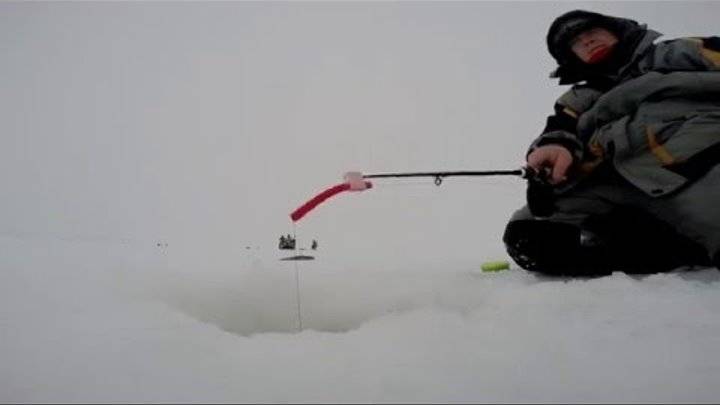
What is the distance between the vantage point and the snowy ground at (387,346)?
86 centimetres

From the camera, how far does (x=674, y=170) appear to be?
6.54 feet

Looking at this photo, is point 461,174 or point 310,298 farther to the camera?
point 461,174

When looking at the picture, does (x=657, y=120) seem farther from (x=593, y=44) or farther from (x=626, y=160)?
(x=593, y=44)

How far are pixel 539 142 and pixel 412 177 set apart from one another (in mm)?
655

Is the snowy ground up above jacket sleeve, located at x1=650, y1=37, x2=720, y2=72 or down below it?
below

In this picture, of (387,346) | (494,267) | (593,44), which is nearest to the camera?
(387,346)

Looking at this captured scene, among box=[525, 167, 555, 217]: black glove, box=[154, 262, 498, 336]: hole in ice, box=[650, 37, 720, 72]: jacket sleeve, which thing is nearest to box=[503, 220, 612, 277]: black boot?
box=[525, 167, 555, 217]: black glove

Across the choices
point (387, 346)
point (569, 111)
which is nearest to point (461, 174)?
point (569, 111)

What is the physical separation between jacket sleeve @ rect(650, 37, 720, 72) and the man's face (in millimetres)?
257

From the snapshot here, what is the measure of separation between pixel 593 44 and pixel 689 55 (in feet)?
1.52

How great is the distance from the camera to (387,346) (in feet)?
3.61

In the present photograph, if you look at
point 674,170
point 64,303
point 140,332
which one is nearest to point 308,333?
point 140,332

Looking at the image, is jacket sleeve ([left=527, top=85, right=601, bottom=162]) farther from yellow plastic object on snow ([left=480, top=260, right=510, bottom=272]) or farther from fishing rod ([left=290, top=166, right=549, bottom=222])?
yellow plastic object on snow ([left=480, top=260, right=510, bottom=272])

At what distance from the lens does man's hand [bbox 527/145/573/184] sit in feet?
7.48
